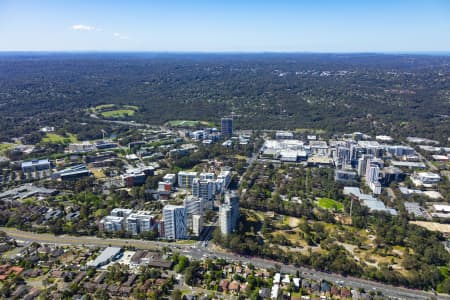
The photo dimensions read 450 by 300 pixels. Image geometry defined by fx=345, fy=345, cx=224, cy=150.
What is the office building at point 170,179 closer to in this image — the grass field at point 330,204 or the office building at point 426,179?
the grass field at point 330,204

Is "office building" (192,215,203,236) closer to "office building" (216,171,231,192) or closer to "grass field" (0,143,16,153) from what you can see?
"office building" (216,171,231,192)

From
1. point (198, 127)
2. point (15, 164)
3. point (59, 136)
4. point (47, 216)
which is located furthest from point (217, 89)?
point (47, 216)

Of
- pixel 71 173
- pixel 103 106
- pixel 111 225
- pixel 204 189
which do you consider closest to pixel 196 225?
pixel 204 189

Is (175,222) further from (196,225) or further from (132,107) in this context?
(132,107)

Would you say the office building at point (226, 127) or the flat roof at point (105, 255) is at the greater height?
the office building at point (226, 127)

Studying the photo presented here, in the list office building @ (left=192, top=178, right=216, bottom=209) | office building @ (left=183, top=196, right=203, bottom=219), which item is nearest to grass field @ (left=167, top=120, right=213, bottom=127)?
office building @ (left=192, top=178, right=216, bottom=209)

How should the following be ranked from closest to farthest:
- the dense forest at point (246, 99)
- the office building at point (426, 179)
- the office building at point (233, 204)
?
the office building at point (233, 204)
the office building at point (426, 179)
the dense forest at point (246, 99)

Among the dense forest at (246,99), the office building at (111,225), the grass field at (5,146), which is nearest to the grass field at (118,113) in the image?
the dense forest at (246,99)
